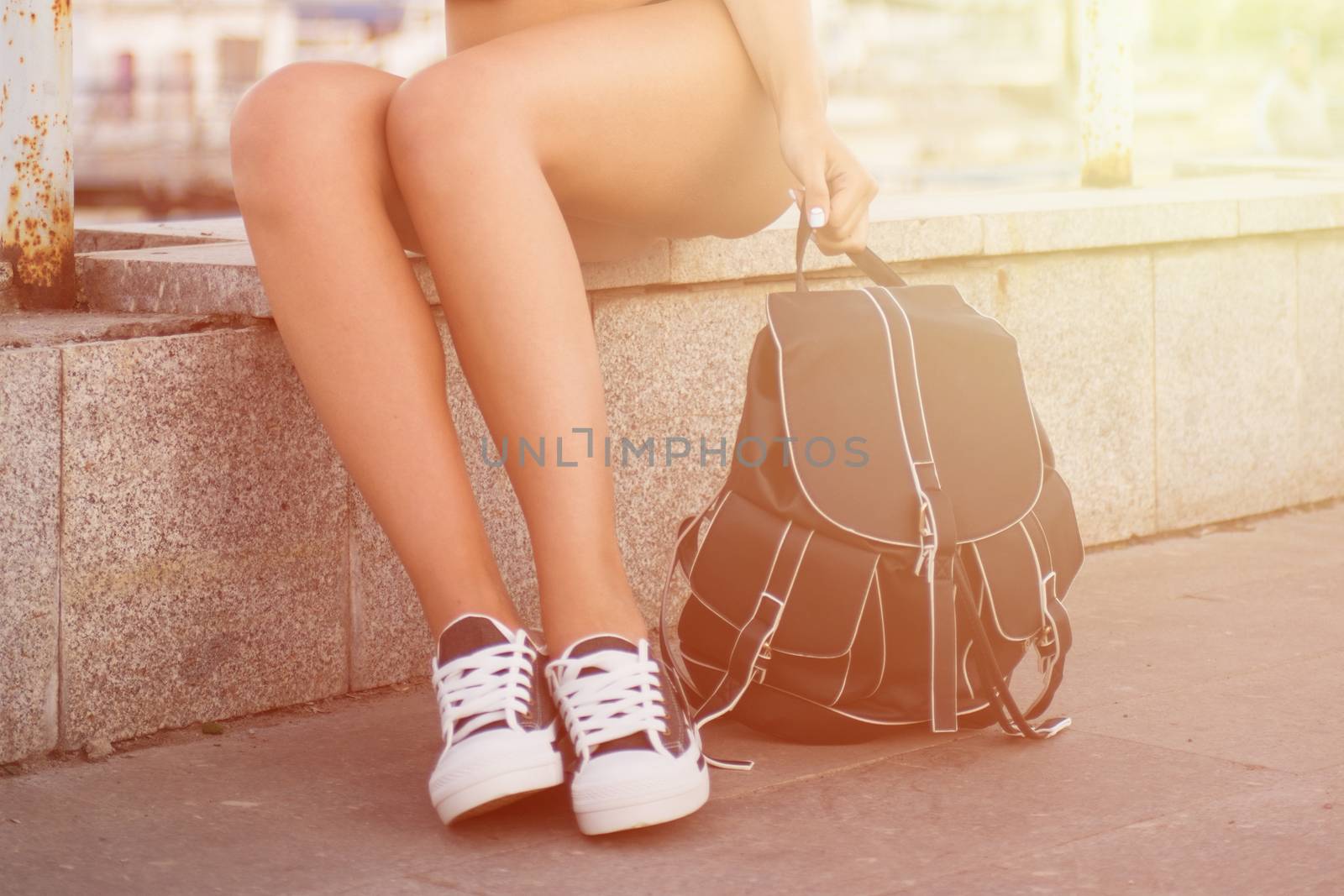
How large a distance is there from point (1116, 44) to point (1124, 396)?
1.03m

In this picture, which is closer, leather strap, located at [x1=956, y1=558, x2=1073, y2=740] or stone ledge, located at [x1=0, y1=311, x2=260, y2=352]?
leather strap, located at [x1=956, y1=558, x2=1073, y2=740]

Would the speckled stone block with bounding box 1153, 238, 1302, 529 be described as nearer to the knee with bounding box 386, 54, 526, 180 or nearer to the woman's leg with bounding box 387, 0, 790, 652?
the woman's leg with bounding box 387, 0, 790, 652

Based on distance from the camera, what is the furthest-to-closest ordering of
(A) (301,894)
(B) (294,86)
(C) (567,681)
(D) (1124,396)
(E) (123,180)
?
(E) (123,180), (D) (1124,396), (B) (294,86), (C) (567,681), (A) (301,894)

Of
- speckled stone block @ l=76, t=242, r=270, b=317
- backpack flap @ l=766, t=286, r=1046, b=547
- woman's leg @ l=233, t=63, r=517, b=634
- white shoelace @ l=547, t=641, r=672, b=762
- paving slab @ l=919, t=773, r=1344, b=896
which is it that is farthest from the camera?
speckled stone block @ l=76, t=242, r=270, b=317

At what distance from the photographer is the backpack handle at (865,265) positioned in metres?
2.47

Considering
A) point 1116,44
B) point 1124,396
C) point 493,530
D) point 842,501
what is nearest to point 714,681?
point 842,501

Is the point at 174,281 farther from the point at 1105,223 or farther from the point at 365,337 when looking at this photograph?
the point at 1105,223

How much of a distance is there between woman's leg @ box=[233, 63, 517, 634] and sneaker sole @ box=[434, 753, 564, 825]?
0.21 metres

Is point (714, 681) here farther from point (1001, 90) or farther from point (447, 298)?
point (1001, 90)

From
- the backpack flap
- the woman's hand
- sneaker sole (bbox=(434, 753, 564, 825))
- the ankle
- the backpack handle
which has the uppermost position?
the woman's hand

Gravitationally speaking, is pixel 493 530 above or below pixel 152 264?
below

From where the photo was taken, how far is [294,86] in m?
2.32

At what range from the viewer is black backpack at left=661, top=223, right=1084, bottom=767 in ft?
7.70

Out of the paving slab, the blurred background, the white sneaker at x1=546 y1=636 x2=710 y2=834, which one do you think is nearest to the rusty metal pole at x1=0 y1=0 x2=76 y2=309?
the white sneaker at x1=546 y1=636 x2=710 y2=834
